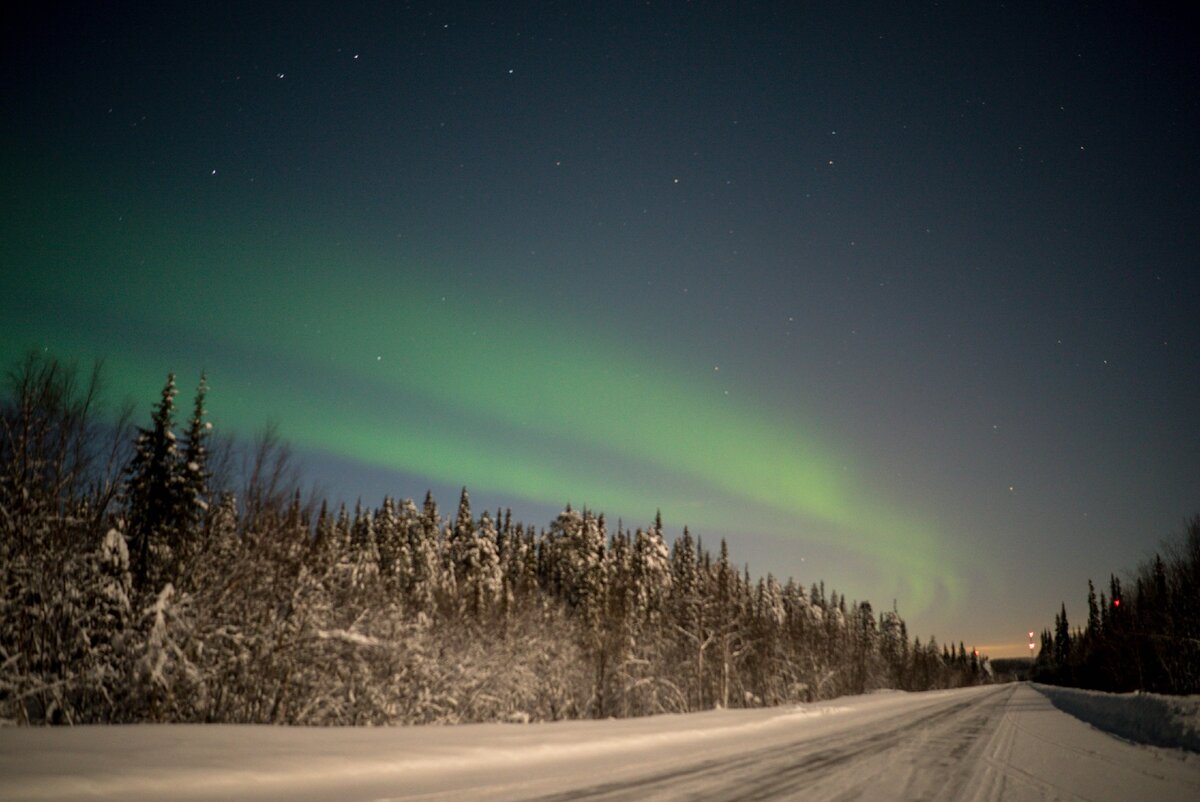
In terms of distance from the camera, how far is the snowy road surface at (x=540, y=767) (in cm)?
702

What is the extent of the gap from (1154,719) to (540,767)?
19524 millimetres

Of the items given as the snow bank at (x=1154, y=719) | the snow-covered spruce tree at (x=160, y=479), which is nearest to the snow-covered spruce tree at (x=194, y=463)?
the snow-covered spruce tree at (x=160, y=479)

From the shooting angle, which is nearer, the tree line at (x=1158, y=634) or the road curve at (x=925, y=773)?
the road curve at (x=925, y=773)

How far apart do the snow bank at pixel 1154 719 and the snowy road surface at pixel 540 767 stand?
1391mm

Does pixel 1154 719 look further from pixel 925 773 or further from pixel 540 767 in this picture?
pixel 540 767

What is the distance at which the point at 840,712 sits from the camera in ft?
101

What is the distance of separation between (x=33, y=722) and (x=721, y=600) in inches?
1480

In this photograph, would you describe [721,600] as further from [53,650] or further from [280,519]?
[53,650]

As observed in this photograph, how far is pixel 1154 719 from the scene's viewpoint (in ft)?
61.2

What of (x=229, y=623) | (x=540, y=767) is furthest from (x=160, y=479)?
(x=540, y=767)

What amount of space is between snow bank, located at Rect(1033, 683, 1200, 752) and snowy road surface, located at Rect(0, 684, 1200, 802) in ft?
4.56

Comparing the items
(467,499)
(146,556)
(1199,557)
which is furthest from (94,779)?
(467,499)

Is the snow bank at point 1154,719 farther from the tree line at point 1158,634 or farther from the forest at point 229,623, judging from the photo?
A: the forest at point 229,623

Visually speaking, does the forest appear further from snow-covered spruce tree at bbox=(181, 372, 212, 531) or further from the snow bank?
the snow bank
